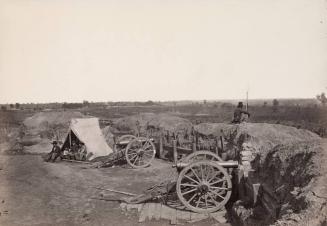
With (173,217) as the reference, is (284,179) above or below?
above

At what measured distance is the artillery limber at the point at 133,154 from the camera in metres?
10.9

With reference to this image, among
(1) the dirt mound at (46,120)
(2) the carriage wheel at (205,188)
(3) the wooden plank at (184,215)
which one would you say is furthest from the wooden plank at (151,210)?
(1) the dirt mound at (46,120)

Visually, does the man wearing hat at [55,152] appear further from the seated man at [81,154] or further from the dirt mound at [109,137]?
the dirt mound at [109,137]

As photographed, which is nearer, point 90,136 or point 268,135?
point 268,135

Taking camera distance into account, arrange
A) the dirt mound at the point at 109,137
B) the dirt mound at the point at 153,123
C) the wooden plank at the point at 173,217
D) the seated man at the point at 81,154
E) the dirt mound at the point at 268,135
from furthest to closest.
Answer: the dirt mound at the point at 153,123 → the dirt mound at the point at 109,137 → the seated man at the point at 81,154 → the dirt mound at the point at 268,135 → the wooden plank at the point at 173,217

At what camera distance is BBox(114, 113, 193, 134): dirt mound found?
14406mm

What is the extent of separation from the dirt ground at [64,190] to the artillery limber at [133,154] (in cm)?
36

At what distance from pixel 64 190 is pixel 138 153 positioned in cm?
326

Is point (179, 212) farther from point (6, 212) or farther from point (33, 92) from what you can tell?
point (33, 92)

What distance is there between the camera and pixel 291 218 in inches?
170

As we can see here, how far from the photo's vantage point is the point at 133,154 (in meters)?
11.4

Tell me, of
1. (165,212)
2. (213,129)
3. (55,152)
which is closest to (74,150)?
(55,152)

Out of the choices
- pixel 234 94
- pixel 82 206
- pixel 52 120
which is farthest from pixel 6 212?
pixel 52 120

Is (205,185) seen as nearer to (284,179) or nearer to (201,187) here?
(201,187)
